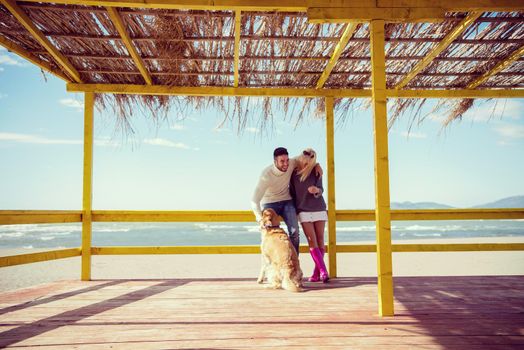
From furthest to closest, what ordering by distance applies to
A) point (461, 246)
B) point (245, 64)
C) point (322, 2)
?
point (461, 246), point (245, 64), point (322, 2)

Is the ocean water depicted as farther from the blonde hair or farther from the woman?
the blonde hair

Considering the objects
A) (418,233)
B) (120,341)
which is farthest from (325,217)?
(418,233)

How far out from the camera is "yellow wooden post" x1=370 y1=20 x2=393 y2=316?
11.6 feet

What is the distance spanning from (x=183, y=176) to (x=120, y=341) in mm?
41967

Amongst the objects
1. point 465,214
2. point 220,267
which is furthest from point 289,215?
point 220,267

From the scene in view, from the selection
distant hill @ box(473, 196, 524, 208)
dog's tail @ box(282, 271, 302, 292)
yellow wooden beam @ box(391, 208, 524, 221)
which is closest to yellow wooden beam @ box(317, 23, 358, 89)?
yellow wooden beam @ box(391, 208, 524, 221)

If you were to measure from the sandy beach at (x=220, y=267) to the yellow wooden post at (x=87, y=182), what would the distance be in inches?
265

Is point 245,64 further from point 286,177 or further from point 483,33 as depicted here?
point 483,33

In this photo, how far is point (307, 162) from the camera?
5.29m

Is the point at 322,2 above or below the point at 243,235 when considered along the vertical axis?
above

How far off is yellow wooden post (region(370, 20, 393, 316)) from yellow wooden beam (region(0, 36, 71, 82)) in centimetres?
382

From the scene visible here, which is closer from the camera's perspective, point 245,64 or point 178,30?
point 178,30

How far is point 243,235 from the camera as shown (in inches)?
1177

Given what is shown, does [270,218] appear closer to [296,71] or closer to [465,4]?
[296,71]
